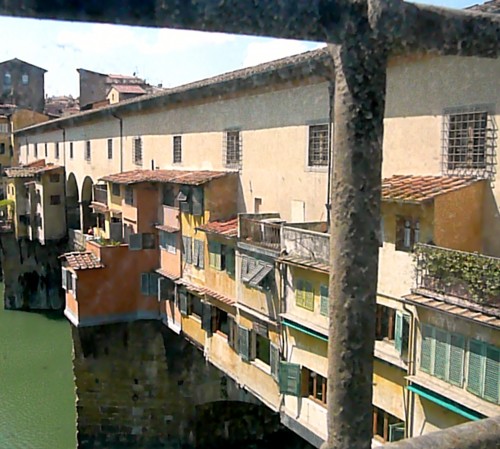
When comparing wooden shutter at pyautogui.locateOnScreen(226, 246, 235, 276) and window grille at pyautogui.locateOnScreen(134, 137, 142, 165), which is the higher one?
window grille at pyautogui.locateOnScreen(134, 137, 142, 165)

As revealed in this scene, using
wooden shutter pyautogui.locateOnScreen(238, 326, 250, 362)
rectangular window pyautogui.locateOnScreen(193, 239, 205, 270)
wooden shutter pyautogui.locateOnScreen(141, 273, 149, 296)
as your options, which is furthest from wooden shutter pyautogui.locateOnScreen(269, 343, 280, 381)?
wooden shutter pyautogui.locateOnScreen(141, 273, 149, 296)

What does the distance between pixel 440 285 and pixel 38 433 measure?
41.2 ft

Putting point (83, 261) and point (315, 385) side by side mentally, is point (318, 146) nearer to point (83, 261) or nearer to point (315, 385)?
point (315, 385)

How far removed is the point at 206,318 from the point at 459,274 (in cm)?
678

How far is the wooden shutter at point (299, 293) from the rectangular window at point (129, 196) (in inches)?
264

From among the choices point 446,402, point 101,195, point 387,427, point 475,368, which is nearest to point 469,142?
point 475,368

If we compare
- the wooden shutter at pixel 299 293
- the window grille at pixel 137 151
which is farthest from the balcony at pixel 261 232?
the window grille at pixel 137 151

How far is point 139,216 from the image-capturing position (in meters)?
14.2

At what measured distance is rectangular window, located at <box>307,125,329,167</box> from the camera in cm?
961

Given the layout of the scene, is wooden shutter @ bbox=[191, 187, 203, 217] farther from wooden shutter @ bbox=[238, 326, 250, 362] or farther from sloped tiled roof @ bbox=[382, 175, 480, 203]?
sloped tiled roof @ bbox=[382, 175, 480, 203]

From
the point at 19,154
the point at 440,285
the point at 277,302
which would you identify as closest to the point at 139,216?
the point at 277,302

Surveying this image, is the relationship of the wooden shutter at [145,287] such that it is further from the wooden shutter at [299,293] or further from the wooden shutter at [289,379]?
the wooden shutter at [299,293]

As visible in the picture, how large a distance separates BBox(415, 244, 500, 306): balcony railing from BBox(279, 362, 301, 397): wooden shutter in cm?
300

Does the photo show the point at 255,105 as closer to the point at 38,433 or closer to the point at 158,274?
the point at 158,274
